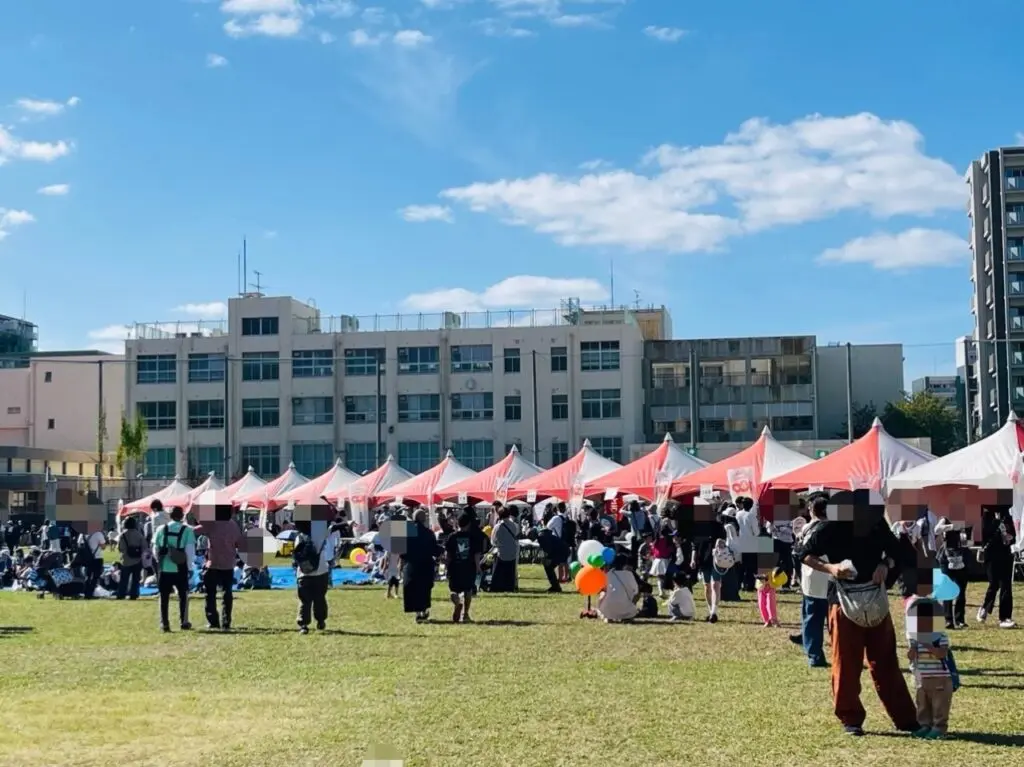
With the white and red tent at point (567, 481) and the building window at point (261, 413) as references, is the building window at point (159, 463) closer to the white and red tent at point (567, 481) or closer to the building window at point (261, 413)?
the building window at point (261, 413)

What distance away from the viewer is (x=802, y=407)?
66.7 metres

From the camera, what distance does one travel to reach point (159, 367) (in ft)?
230

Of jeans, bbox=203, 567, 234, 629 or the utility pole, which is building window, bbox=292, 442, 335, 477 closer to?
the utility pole

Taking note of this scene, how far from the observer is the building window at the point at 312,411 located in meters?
68.6

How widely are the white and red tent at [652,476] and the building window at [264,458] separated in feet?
138

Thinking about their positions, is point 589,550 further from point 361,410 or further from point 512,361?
point 361,410

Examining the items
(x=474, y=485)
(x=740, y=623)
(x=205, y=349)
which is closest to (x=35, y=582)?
(x=474, y=485)

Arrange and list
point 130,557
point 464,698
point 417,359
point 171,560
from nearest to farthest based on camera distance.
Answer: point 464,698 < point 171,560 < point 130,557 < point 417,359

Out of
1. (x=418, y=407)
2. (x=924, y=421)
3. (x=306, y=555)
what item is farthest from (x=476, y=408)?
(x=306, y=555)

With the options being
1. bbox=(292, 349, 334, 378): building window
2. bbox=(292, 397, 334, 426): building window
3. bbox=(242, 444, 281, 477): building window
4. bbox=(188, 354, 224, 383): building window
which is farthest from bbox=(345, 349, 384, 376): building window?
bbox=(188, 354, 224, 383): building window

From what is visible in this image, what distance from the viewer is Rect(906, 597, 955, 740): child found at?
27.1ft

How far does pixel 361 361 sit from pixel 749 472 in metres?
44.3

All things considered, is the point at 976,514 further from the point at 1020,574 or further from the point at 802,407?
the point at 802,407

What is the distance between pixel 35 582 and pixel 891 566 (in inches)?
785
